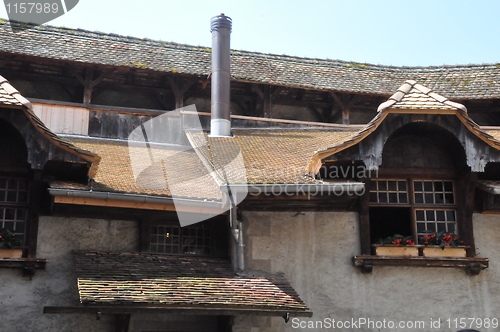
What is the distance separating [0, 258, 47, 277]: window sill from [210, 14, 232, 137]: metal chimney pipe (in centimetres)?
577

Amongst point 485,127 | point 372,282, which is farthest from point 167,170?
point 485,127

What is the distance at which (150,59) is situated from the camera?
694 inches

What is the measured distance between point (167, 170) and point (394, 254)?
445cm

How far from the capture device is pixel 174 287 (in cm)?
1100

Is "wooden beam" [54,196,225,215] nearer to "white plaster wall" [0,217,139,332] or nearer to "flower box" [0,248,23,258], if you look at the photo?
"white plaster wall" [0,217,139,332]

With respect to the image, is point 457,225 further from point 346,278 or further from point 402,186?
point 346,278

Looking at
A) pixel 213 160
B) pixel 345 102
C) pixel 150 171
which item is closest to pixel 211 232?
pixel 213 160

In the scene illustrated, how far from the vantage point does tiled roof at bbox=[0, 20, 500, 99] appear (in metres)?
17.0

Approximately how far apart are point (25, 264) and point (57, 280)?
22.5 inches

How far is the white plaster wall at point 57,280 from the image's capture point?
37.3 ft

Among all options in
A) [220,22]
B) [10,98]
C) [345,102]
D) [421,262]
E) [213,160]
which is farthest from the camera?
[345,102]

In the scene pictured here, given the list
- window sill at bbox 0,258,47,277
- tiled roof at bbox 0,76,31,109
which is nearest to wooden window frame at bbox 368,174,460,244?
window sill at bbox 0,258,47,277

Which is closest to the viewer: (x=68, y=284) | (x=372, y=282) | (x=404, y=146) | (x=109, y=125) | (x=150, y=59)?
(x=68, y=284)

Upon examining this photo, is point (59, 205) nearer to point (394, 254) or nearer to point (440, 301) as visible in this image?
point (394, 254)
